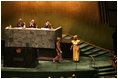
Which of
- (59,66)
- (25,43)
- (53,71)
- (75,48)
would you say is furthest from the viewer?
(75,48)

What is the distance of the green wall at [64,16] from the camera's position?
1988 cm

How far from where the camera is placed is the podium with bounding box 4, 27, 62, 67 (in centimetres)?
1548

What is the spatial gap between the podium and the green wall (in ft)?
13.9

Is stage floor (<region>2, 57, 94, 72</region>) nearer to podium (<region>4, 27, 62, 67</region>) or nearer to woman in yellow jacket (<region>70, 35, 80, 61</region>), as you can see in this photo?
woman in yellow jacket (<region>70, 35, 80, 61</region>)

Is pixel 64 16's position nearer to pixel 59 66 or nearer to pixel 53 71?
pixel 59 66

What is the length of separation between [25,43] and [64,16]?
17.0 ft

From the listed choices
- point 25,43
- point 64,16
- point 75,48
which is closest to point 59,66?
point 75,48

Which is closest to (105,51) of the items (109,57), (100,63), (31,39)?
(109,57)

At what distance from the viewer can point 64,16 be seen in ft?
66.2

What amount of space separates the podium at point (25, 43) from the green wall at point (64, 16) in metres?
4.24

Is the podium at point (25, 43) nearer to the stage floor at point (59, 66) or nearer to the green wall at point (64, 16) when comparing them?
the stage floor at point (59, 66)

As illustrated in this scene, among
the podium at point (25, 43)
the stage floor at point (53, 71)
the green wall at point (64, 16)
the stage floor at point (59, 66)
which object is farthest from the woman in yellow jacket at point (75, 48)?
the green wall at point (64, 16)

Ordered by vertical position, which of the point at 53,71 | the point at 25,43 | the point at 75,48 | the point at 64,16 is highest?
the point at 64,16

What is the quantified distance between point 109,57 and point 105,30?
197 centimetres
